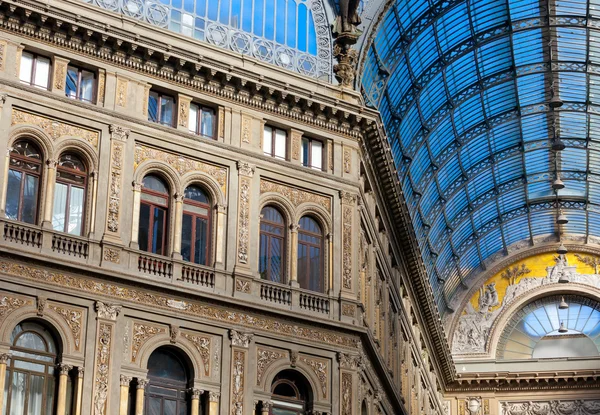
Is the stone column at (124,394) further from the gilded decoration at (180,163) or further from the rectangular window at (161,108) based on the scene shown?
the rectangular window at (161,108)

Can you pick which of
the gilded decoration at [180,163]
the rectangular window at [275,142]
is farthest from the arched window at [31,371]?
the rectangular window at [275,142]

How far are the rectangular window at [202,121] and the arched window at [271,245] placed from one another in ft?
11.0

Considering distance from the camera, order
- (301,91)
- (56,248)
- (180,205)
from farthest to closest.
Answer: (301,91) → (180,205) → (56,248)

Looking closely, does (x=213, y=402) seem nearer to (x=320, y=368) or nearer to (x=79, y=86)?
(x=320, y=368)

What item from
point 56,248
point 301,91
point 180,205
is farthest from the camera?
point 301,91

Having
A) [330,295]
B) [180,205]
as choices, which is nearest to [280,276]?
[330,295]

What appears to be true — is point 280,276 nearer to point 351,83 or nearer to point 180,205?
point 180,205

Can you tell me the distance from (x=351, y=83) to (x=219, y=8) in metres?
5.89

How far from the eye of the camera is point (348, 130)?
4509 centimetres

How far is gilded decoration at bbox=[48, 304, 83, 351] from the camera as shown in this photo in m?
36.2

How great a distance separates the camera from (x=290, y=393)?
40781 millimetres

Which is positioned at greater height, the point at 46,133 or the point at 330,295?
the point at 46,133

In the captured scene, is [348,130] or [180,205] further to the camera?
[348,130]

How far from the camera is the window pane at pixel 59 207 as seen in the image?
3769 centimetres
